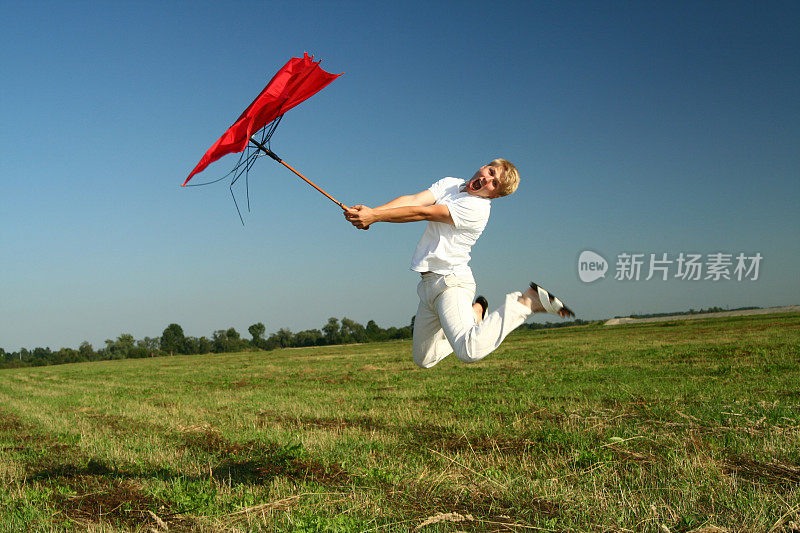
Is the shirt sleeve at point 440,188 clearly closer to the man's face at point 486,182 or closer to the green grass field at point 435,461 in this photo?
the man's face at point 486,182

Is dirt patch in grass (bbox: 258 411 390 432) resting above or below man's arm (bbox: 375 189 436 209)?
below

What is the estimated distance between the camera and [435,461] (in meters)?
6.80

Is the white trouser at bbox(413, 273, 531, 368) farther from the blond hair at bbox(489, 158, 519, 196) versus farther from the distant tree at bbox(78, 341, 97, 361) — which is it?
the distant tree at bbox(78, 341, 97, 361)

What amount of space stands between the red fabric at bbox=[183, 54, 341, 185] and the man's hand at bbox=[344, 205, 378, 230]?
1.40 meters

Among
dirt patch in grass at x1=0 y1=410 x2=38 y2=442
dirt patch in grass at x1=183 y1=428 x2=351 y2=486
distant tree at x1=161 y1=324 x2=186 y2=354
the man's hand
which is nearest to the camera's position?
the man's hand

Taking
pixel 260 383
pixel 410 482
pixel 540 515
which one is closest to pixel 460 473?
pixel 410 482

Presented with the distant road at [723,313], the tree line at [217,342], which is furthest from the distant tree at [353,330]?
the distant road at [723,313]

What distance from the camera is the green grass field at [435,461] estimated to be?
4.71 metres

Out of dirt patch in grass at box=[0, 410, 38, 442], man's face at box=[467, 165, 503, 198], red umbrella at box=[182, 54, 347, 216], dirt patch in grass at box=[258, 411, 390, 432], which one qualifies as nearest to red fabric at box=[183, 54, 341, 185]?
red umbrella at box=[182, 54, 347, 216]

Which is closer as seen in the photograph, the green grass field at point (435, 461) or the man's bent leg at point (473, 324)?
the green grass field at point (435, 461)

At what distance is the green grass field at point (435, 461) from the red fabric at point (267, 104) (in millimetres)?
3552

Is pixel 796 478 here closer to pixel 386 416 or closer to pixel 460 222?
pixel 460 222

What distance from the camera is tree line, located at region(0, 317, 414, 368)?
267ft

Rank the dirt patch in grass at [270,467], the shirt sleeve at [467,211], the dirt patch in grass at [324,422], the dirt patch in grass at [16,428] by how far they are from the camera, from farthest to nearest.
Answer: the dirt patch in grass at [16,428]
the dirt patch in grass at [324,422]
the dirt patch in grass at [270,467]
the shirt sleeve at [467,211]
